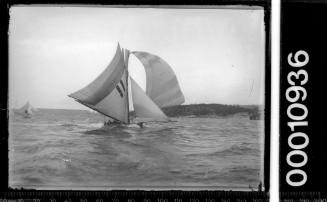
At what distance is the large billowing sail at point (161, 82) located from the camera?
3.94 ft

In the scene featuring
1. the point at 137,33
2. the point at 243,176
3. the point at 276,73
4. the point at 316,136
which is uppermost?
the point at 137,33

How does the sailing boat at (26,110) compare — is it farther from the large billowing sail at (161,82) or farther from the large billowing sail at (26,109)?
the large billowing sail at (161,82)

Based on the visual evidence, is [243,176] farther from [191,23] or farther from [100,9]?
[100,9]

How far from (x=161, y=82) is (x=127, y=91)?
11cm

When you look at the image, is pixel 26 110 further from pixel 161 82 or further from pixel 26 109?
pixel 161 82

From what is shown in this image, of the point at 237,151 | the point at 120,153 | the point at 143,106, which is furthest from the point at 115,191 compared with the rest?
the point at 237,151

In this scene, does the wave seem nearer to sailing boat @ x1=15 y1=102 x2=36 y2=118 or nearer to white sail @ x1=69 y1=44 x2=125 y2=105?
white sail @ x1=69 y1=44 x2=125 y2=105

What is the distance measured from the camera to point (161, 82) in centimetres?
121

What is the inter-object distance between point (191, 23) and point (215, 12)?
0.26 ft

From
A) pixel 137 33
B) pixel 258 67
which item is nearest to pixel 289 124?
pixel 258 67

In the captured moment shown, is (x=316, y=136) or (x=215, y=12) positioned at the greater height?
(x=215, y=12)

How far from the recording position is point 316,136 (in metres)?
1.20

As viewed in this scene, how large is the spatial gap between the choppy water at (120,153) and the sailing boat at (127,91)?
1.5 inches

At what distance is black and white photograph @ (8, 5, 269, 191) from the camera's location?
1.20 metres
